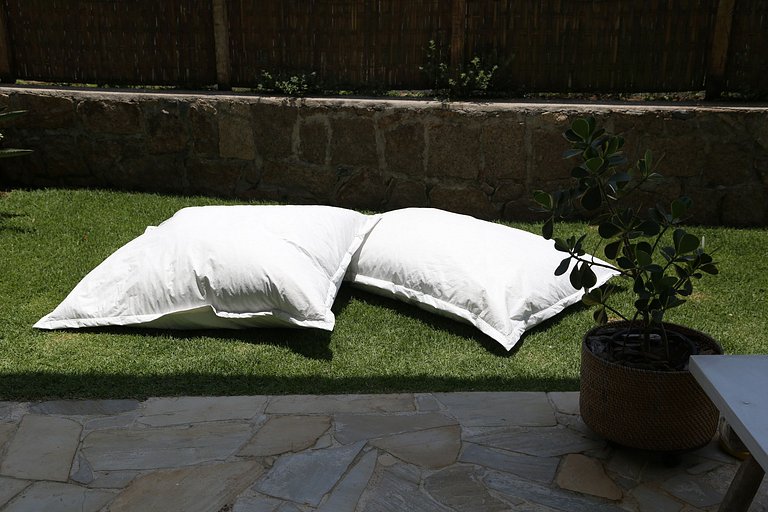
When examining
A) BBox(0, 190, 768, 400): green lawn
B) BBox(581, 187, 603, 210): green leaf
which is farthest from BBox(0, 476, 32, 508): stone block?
BBox(581, 187, 603, 210): green leaf

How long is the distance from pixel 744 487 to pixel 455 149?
11.7 ft

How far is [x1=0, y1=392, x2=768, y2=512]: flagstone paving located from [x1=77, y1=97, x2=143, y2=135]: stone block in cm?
329

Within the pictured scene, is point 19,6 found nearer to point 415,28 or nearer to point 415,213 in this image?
point 415,28

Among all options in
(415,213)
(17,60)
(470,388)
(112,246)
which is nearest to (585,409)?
(470,388)

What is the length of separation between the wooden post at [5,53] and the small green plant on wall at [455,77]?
3429 mm

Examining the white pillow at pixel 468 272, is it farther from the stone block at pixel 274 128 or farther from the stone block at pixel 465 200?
the stone block at pixel 274 128

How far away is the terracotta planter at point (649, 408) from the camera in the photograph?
2477 millimetres

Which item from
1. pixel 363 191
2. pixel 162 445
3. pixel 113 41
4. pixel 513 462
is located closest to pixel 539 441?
pixel 513 462

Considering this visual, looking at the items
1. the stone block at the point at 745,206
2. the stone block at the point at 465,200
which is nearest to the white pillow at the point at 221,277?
the stone block at the point at 465,200

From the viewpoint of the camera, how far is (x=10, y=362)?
3367mm

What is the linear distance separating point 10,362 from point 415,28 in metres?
3.70

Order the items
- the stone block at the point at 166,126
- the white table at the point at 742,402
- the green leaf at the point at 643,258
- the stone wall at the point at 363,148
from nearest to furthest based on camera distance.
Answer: the white table at the point at 742,402, the green leaf at the point at 643,258, the stone wall at the point at 363,148, the stone block at the point at 166,126

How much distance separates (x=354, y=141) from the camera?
5562mm

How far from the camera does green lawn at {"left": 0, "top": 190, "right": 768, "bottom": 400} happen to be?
10.6ft
